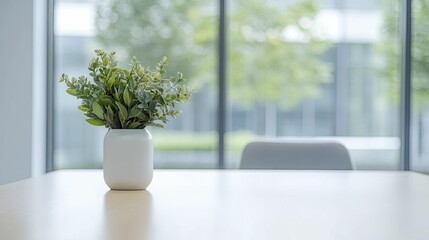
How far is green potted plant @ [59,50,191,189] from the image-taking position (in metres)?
1.58

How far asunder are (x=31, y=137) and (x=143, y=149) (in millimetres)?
2515

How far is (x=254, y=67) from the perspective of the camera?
3986 mm

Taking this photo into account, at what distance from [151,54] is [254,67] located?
0.69 meters

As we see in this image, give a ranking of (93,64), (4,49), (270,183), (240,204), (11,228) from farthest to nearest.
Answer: (4,49) < (270,183) < (93,64) < (240,204) < (11,228)

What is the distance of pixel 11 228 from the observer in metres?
1.02

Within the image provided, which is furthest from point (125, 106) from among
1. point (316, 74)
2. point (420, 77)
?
point (420, 77)

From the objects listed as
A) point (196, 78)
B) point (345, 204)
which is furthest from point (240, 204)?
point (196, 78)

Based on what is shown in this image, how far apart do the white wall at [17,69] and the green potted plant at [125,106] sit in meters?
2.45

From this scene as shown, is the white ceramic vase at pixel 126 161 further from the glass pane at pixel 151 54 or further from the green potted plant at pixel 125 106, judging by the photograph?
the glass pane at pixel 151 54

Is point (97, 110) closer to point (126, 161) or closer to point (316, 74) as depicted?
point (126, 161)

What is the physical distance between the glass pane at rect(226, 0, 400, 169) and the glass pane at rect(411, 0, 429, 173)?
0.11m

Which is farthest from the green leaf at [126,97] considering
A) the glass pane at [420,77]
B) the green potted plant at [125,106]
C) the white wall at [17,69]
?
the glass pane at [420,77]

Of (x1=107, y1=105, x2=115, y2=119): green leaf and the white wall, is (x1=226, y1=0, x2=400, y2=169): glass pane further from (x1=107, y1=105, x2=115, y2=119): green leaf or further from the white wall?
(x1=107, y1=105, x2=115, y2=119): green leaf

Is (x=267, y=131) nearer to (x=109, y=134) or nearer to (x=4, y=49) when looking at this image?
(x=4, y=49)
